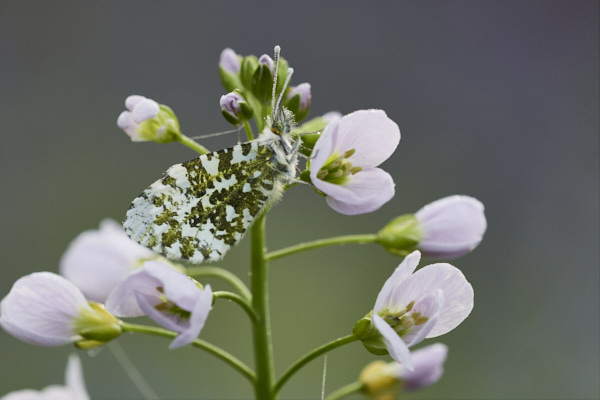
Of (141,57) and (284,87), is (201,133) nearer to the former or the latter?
(141,57)

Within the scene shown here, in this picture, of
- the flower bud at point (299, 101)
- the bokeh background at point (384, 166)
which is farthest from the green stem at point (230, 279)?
the bokeh background at point (384, 166)

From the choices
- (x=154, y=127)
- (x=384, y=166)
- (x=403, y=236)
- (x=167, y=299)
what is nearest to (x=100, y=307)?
(x=167, y=299)

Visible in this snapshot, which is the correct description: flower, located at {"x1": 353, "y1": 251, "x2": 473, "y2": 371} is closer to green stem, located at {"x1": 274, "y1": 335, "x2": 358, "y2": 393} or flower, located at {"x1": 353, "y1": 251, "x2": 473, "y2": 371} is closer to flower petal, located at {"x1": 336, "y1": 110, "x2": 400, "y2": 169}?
green stem, located at {"x1": 274, "y1": 335, "x2": 358, "y2": 393}

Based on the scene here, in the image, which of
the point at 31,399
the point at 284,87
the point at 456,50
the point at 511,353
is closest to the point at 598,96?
the point at 456,50

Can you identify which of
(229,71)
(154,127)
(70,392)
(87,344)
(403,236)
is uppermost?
(229,71)

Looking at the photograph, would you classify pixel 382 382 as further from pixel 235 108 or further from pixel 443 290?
pixel 235 108
